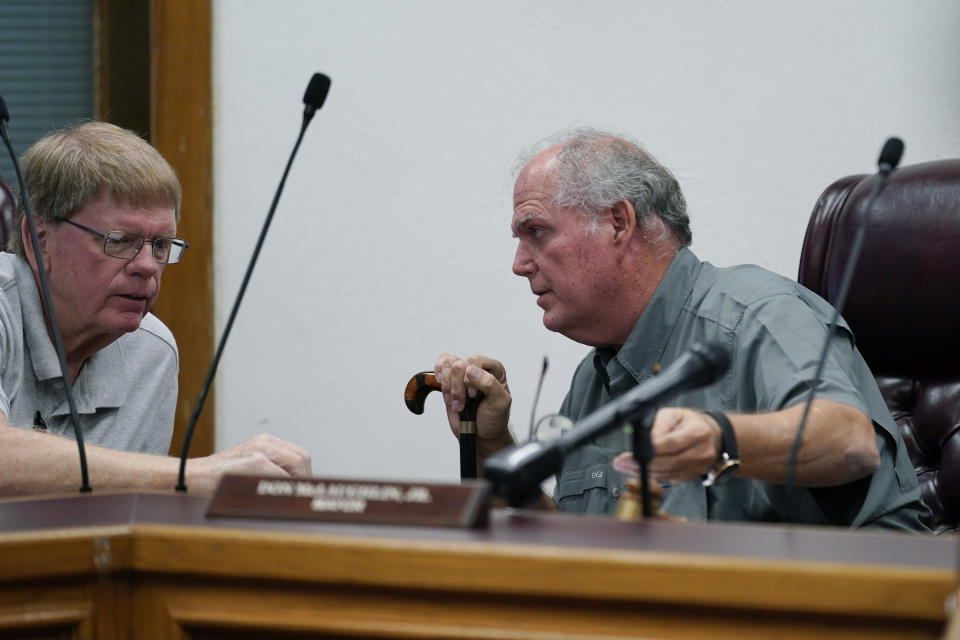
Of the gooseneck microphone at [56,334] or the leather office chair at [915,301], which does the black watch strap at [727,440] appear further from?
the gooseneck microphone at [56,334]

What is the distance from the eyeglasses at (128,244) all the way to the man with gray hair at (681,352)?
530 millimetres

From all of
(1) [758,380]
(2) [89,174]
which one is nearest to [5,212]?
(2) [89,174]

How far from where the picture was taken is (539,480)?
0.94 meters

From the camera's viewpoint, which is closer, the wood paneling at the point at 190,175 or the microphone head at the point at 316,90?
the microphone head at the point at 316,90

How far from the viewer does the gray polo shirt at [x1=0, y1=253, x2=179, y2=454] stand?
1.71m

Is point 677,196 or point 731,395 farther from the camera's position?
point 677,196

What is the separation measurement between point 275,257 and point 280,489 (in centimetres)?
158

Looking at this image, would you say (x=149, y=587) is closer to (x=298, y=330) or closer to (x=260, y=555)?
(x=260, y=555)

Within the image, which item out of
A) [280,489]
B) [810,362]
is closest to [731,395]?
[810,362]

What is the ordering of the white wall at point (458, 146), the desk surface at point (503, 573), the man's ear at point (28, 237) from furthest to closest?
the white wall at point (458, 146) → the man's ear at point (28, 237) → the desk surface at point (503, 573)

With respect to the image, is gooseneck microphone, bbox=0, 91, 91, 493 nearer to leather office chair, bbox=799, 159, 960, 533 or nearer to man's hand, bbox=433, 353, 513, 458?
man's hand, bbox=433, 353, 513, 458

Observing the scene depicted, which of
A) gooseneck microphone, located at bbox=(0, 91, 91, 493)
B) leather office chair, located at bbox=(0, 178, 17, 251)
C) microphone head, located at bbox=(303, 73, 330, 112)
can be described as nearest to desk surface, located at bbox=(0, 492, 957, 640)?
gooseneck microphone, located at bbox=(0, 91, 91, 493)

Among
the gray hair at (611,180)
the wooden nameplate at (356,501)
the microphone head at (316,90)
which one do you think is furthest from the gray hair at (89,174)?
the wooden nameplate at (356,501)

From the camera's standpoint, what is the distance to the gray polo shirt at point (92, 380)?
1.71 metres
